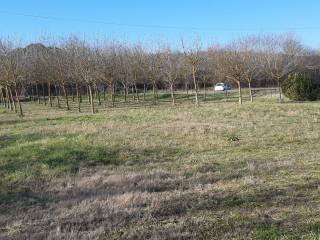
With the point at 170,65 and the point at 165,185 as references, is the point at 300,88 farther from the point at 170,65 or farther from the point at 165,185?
the point at 165,185

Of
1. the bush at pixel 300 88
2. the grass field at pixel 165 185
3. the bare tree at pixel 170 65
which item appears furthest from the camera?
the bare tree at pixel 170 65

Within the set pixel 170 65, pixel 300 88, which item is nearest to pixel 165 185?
pixel 300 88

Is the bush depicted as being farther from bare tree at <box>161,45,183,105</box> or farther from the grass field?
the grass field

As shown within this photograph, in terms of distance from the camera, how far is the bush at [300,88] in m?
43.3

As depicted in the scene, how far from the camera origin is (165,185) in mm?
10023

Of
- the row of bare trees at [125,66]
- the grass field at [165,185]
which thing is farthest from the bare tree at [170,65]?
the grass field at [165,185]

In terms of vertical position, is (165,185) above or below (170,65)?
below

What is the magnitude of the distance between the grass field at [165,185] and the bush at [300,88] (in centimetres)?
2376

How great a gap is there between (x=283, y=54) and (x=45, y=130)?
47.5 meters

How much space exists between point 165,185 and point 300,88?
A: 35852 millimetres

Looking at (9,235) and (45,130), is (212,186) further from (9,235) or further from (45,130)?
(45,130)

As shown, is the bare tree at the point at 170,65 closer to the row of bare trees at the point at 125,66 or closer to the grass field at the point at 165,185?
the row of bare trees at the point at 125,66

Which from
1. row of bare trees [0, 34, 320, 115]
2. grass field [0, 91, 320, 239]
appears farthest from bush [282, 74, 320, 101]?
grass field [0, 91, 320, 239]

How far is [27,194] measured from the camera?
10.5 m
